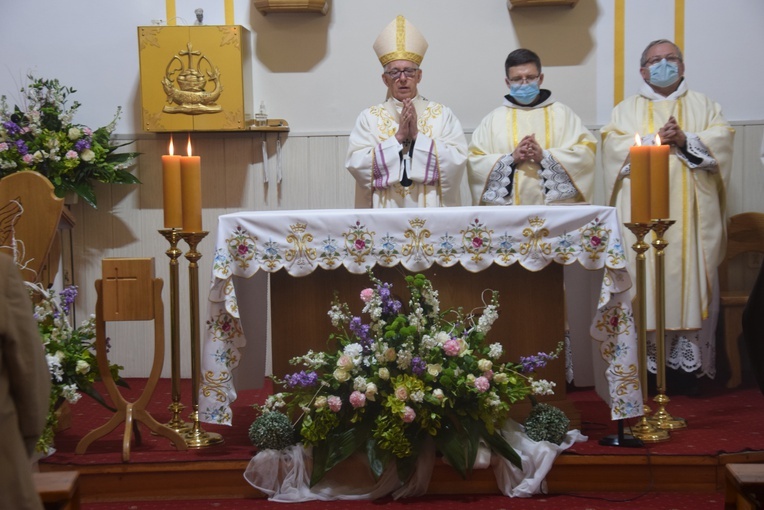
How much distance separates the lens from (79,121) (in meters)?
Result: 6.25

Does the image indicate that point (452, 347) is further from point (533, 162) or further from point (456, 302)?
point (533, 162)

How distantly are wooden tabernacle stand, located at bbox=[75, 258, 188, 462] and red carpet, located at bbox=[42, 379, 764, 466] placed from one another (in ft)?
0.47

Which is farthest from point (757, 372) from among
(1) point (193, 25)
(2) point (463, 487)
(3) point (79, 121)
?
(3) point (79, 121)

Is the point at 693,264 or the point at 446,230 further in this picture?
the point at 693,264

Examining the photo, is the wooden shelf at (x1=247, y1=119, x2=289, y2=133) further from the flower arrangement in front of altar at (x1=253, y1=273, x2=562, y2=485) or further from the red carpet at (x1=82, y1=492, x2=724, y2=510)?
the red carpet at (x1=82, y1=492, x2=724, y2=510)

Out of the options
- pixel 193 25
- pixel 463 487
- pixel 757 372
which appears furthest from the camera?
pixel 193 25

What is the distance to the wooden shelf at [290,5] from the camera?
5.89m

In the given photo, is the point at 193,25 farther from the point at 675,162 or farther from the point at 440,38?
the point at 675,162

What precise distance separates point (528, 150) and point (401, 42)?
89 centimetres

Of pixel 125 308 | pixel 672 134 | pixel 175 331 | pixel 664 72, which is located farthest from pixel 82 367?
pixel 664 72

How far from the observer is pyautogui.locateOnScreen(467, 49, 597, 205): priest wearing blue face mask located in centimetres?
521

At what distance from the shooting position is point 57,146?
226 inches

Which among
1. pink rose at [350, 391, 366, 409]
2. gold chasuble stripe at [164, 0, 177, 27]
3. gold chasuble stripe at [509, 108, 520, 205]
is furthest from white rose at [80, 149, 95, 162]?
pink rose at [350, 391, 366, 409]

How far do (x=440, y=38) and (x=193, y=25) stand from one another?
1556 millimetres
